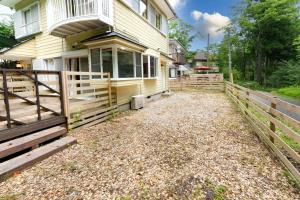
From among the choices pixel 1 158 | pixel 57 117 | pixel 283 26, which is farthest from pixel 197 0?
pixel 1 158

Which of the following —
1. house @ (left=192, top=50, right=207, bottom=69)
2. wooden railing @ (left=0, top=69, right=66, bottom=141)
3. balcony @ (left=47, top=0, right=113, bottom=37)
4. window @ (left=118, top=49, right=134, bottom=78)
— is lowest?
wooden railing @ (left=0, top=69, right=66, bottom=141)

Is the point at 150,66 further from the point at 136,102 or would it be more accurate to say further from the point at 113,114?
the point at 113,114

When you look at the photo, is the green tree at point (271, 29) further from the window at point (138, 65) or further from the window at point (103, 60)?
the window at point (103, 60)

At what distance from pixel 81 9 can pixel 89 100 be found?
369 cm

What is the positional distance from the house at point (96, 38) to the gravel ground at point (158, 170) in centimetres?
331

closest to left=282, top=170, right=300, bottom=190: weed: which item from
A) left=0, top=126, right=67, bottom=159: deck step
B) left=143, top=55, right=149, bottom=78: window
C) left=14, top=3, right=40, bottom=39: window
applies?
left=0, top=126, right=67, bottom=159: deck step

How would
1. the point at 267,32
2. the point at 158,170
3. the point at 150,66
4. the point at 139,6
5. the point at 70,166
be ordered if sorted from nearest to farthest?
the point at 158,170
the point at 70,166
the point at 139,6
the point at 150,66
the point at 267,32

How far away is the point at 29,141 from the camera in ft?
12.5

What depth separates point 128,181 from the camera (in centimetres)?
295

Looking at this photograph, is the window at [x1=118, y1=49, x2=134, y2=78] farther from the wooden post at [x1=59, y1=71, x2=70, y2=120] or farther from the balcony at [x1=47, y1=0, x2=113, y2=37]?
the wooden post at [x1=59, y1=71, x2=70, y2=120]

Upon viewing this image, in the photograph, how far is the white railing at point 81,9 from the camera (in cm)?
649

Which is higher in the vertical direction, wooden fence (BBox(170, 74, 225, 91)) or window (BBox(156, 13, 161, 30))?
window (BBox(156, 13, 161, 30))

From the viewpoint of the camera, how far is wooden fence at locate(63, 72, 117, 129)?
534cm

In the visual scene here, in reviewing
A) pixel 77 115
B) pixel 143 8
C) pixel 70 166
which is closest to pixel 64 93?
pixel 77 115
